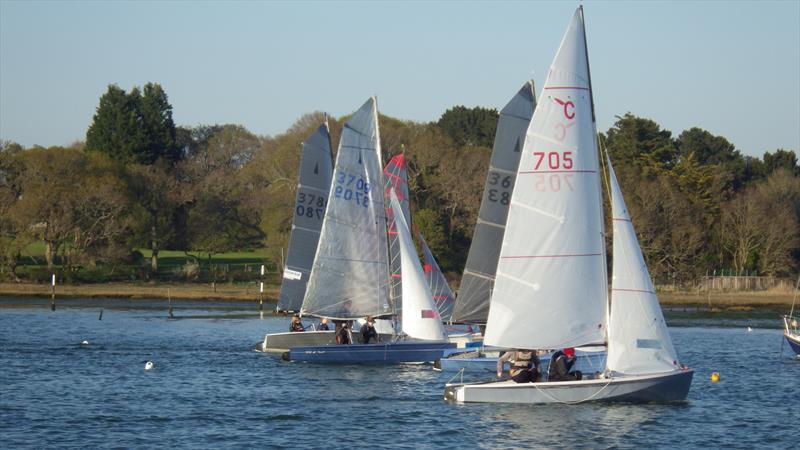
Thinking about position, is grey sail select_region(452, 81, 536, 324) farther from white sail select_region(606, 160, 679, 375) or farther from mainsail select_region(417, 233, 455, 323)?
white sail select_region(606, 160, 679, 375)

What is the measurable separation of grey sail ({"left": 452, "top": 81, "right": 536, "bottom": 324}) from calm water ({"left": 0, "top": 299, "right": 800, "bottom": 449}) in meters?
2.90

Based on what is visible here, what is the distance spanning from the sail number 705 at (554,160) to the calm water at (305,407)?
6254 mm

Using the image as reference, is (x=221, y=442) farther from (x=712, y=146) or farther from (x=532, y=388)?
(x=712, y=146)

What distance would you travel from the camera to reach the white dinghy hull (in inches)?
1264

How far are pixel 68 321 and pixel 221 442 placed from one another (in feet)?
128

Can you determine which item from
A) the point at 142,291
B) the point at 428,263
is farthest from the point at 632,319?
the point at 142,291

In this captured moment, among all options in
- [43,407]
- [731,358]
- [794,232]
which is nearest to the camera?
[43,407]

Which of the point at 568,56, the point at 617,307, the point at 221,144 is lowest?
the point at 617,307

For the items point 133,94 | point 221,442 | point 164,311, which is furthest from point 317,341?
point 133,94

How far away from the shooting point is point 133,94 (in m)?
132

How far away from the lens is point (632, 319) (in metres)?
32.2

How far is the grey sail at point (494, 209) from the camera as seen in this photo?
137 ft

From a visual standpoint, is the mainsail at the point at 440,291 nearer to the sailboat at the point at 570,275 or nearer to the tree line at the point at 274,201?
the sailboat at the point at 570,275

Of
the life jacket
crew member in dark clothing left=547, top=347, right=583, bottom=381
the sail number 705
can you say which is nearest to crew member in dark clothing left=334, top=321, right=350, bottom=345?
the life jacket
